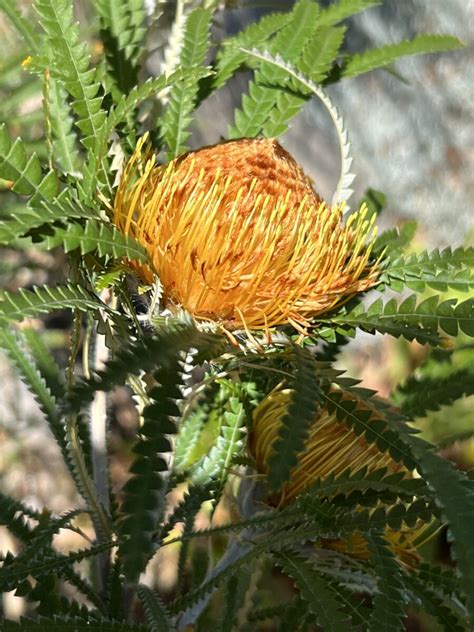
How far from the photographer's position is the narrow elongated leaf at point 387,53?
820 millimetres

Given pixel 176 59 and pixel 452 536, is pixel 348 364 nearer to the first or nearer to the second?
pixel 176 59

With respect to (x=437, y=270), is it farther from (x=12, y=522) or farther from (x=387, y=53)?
(x=12, y=522)

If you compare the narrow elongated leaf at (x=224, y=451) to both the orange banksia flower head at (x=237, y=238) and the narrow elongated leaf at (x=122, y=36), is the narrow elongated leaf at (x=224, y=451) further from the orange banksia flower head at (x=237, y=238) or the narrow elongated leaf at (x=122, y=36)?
the narrow elongated leaf at (x=122, y=36)

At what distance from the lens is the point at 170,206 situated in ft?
2.19

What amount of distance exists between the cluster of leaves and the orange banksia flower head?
31 mm

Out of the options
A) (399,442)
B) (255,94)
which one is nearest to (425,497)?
(399,442)

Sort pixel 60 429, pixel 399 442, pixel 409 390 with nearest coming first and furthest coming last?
pixel 399 442 → pixel 60 429 → pixel 409 390

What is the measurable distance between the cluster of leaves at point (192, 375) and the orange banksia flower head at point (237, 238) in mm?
31

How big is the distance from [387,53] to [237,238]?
1.06 ft

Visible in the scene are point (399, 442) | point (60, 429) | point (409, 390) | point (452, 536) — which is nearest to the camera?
point (452, 536)

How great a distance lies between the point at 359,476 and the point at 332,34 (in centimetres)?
46

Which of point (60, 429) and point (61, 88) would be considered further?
point (60, 429)

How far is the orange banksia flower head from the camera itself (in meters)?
0.66

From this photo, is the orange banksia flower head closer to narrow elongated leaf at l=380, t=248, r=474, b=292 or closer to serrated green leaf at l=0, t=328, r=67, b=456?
narrow elongated leaf at l=380, t=248, r=474, b=292
